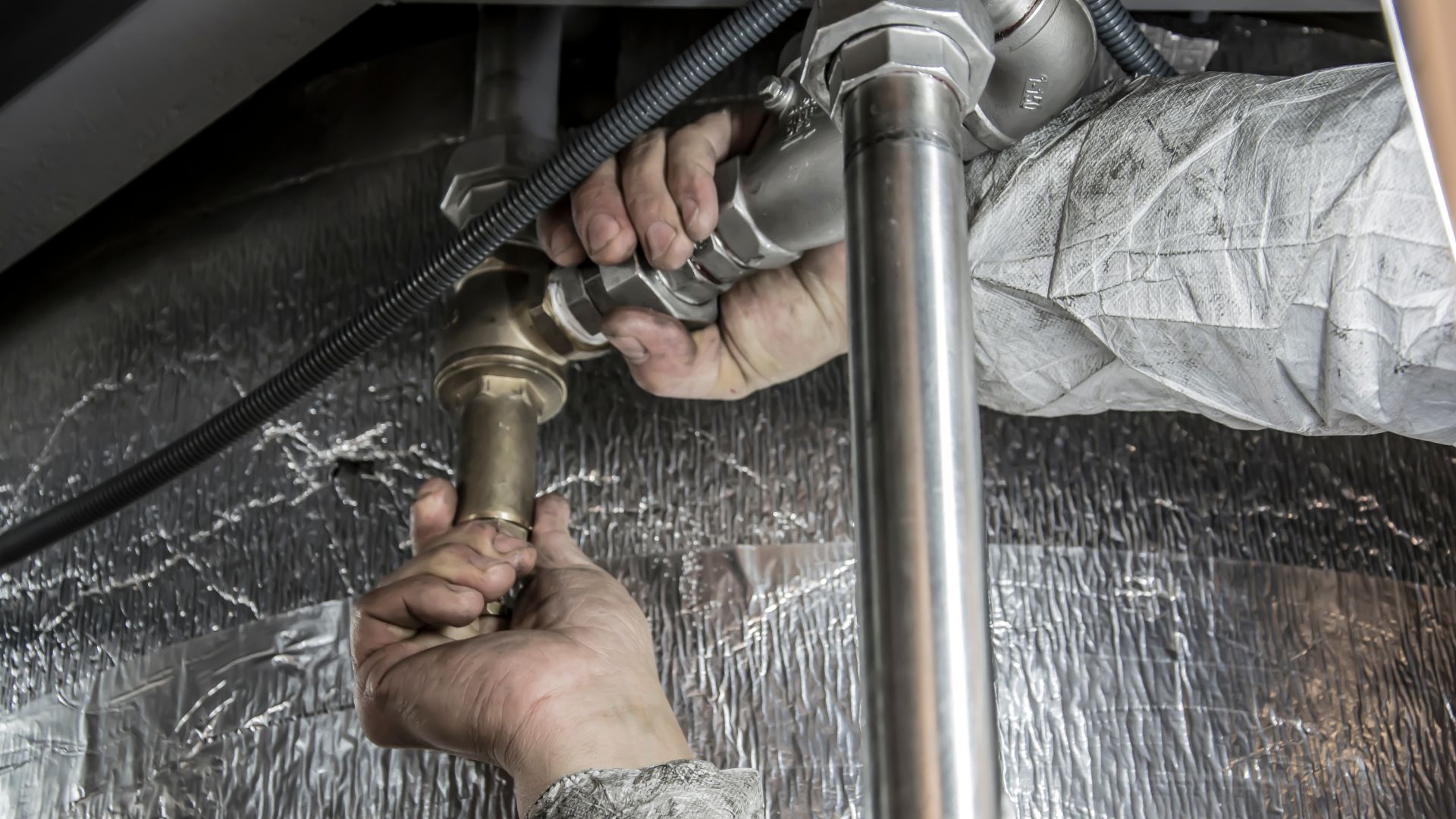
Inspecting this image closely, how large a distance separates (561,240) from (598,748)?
243 mm

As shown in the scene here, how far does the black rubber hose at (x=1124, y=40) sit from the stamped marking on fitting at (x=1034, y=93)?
0.21 ft

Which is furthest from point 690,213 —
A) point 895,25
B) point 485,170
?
point 895,25

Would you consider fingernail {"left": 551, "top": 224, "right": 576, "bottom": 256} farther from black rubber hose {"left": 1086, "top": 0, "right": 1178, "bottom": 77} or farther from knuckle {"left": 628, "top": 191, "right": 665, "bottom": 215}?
black rubber hose {"left": 1086, "top": 0, "right": 1178, "bottom": 77}

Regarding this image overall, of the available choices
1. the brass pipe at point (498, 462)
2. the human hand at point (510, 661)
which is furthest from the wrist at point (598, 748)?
the brass pipe at point (498, 462)

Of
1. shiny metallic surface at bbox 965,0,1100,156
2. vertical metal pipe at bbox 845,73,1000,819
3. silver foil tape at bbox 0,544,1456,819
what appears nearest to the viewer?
A: vertical metal pipe at bbox 845,73,1000,819

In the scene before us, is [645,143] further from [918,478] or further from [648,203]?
[918,478]

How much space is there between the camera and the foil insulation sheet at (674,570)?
1.80 ft

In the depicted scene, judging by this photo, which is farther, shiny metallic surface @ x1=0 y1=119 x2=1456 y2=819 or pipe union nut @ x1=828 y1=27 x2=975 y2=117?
shiny metallic surface @ x1=0 y1=119 x2=1456 y2=819

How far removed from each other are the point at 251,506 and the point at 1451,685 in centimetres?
61

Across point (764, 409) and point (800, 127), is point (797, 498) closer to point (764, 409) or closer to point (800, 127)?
point (764, 409)

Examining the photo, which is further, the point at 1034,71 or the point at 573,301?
the point at 573,301

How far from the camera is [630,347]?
59 cm

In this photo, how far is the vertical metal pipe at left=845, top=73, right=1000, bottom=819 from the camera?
26cm

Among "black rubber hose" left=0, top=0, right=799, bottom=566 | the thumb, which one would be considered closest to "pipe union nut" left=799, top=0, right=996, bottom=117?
"black rubber hose" left=0, top=0, right=799, bottom=566
